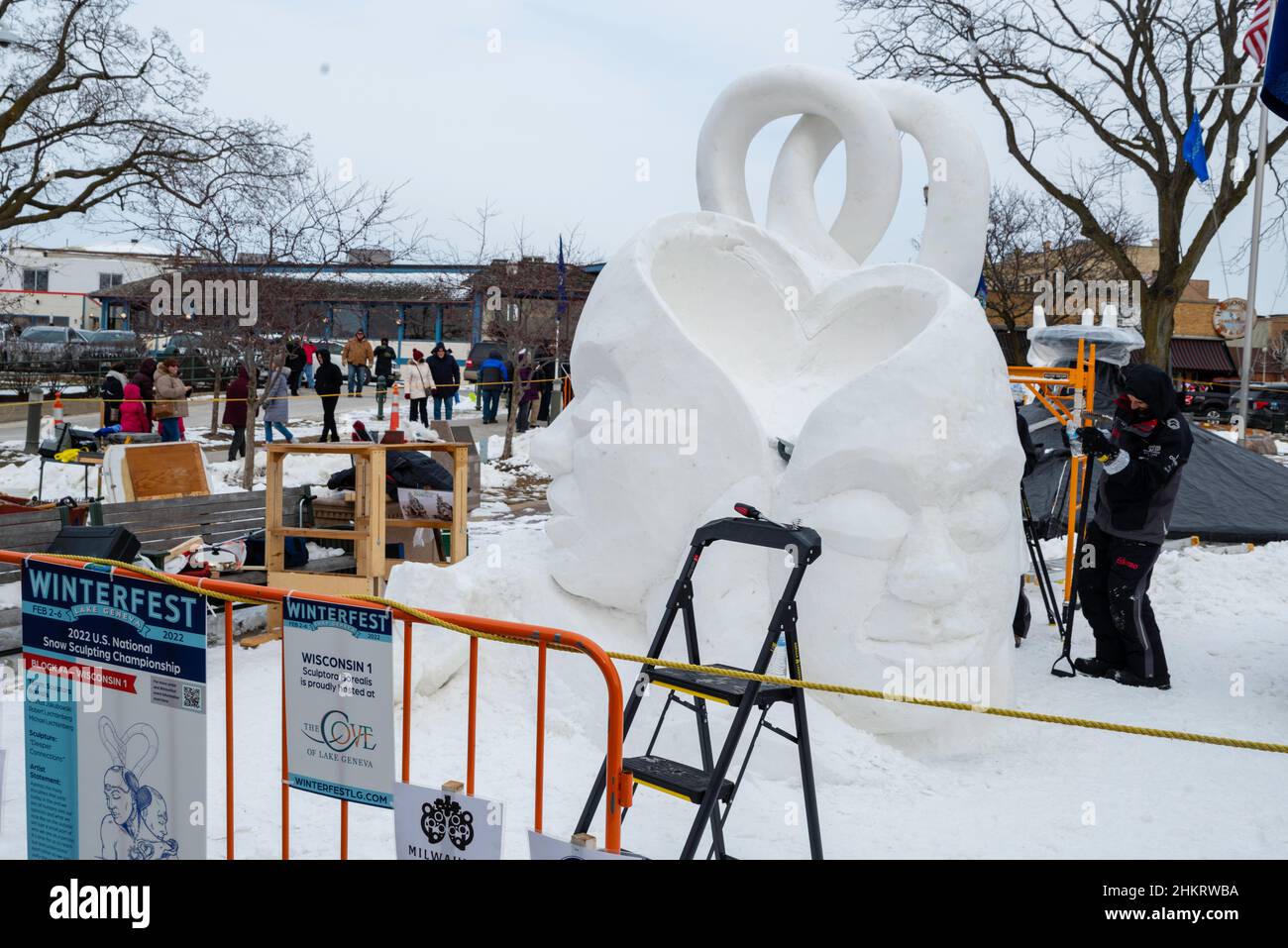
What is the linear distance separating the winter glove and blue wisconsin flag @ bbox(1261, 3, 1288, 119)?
273cm

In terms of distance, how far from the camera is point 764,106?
23.7 feet

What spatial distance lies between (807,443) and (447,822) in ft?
10.4

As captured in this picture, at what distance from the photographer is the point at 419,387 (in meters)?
17.8

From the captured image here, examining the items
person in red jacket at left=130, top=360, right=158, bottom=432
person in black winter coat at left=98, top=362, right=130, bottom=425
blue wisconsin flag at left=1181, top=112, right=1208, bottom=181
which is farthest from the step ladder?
blue wisconsin flag at left=1181, top=112, right=1208, bottom=181

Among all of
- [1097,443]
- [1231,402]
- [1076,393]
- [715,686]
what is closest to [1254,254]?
[1231,402]

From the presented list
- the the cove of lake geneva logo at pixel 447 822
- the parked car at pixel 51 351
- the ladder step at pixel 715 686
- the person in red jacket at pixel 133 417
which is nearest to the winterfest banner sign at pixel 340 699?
the the cove of lake geneva logo at pixel 447 822

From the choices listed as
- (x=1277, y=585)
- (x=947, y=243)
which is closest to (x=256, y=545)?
(x=947, y=243)

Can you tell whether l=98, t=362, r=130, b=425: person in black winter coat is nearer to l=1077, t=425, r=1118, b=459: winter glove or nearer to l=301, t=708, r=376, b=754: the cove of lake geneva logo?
l=1077, t=425, r=1118, b=459: winter glove

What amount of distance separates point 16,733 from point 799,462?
13.1 feet

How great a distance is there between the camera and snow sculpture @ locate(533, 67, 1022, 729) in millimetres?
5387

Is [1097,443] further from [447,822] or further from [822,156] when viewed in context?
[447,822]
